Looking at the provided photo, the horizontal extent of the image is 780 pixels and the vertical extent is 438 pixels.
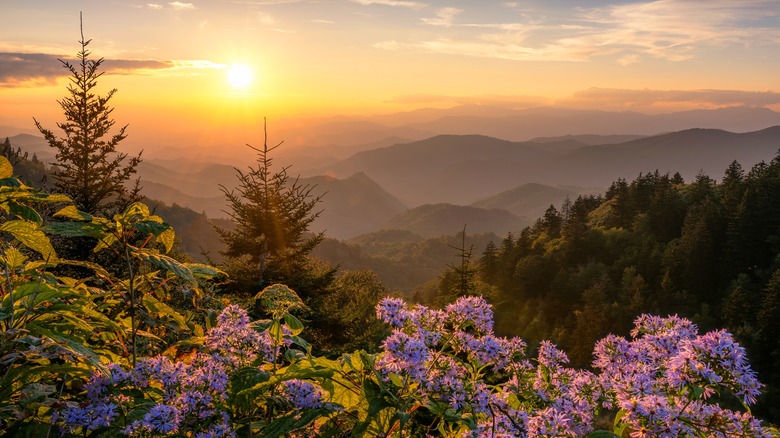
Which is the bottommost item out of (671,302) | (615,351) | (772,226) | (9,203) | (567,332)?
(567,332)

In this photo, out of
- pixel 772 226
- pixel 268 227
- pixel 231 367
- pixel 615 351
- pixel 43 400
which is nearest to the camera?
pixel 43 400

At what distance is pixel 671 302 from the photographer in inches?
3615

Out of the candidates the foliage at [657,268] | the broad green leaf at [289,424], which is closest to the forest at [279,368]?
the broad green leaf at [289,424]

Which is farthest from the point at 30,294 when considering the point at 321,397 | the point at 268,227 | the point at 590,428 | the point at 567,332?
the point at 567,332

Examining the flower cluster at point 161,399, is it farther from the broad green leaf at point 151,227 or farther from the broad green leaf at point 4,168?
the broad green leaf at point 4,168

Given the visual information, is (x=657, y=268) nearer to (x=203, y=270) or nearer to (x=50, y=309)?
(x=203, y=270)

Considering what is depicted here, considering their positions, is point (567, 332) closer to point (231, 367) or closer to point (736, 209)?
point (736, 209)

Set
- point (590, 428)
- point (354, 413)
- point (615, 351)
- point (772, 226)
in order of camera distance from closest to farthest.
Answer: point (354, 413) → point (590, 428) → point (615, 351) → point (772, 226)

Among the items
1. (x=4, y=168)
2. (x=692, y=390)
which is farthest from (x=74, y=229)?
(x=692, y=390)

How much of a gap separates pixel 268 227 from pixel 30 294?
23.1 metres

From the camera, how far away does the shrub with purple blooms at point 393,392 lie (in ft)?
7.42

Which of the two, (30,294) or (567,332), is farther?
(567,332)

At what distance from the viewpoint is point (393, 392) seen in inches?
96.4

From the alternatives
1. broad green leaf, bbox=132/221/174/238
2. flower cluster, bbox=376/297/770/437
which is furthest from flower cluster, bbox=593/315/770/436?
broad green leaf, bbox=132/221/174/238
